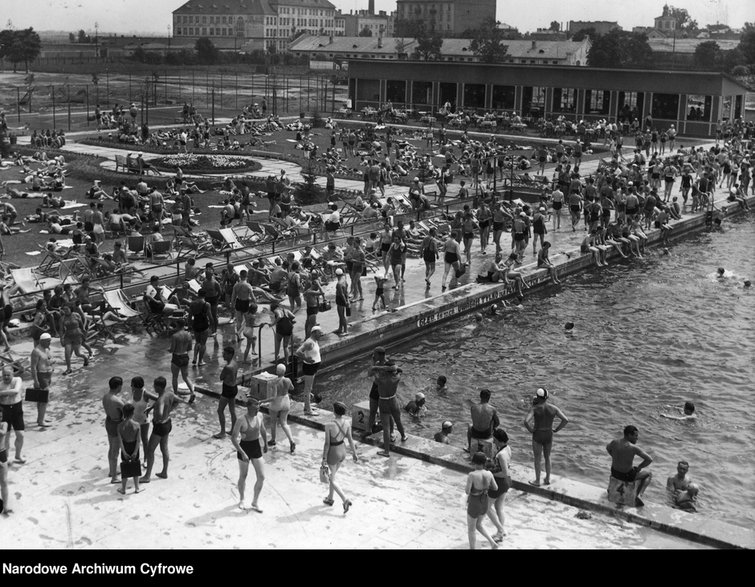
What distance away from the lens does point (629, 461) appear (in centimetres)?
1284

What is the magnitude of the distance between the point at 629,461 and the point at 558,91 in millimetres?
58891

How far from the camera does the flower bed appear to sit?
4112 cm

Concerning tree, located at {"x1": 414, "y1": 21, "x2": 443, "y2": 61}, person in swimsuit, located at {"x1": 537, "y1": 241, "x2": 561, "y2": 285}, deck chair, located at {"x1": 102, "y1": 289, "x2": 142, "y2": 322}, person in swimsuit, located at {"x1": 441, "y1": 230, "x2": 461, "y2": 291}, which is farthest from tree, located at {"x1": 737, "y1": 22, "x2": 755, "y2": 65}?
deck chair, located at {"x1": 102, "y1": 289, "x2": 142, "y2": 322}

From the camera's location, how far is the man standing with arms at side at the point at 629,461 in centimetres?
1277

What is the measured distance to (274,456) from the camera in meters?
14.3

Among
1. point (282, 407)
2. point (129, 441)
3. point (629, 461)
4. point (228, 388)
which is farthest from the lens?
point (228, 388)

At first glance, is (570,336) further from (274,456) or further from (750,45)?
(750,45)

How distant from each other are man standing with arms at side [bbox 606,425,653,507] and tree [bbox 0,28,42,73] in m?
119

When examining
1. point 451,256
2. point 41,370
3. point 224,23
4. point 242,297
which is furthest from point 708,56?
point 41,370

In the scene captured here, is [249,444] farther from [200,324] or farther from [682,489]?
[682,489]

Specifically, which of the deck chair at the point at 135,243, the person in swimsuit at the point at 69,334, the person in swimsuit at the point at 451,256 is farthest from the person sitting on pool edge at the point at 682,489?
the deck chair at the point at 135,243

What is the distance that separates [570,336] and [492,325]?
1.89m

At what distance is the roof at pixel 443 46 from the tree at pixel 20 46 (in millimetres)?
37383
